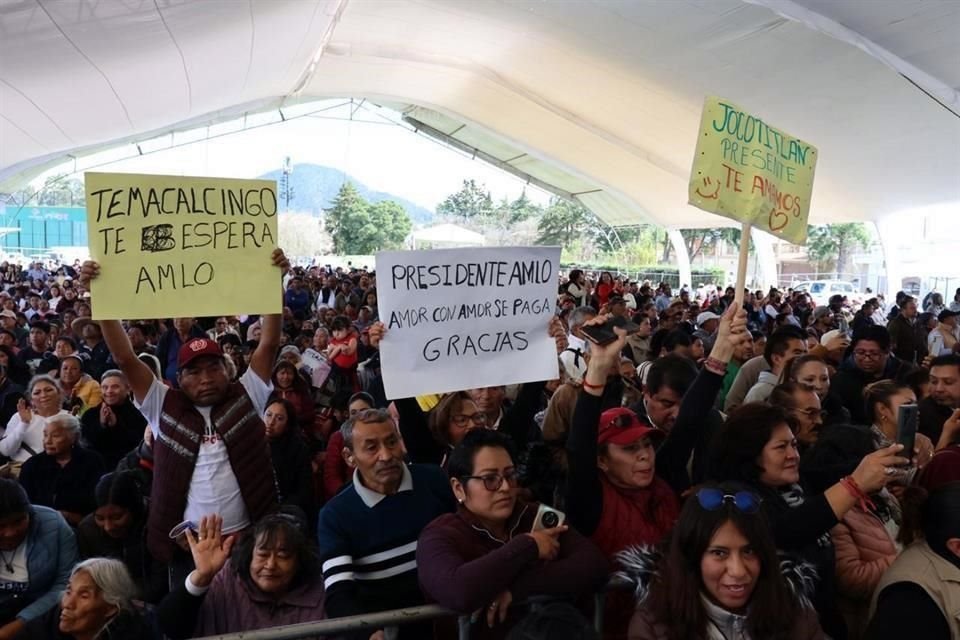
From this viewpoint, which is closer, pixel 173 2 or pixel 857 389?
pixel 857 389

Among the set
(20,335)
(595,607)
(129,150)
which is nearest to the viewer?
(595,607)

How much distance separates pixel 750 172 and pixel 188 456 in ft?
9.67

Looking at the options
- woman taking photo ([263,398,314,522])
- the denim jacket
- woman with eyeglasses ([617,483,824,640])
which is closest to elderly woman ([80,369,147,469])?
woman taking photo ([263,398,314,522])

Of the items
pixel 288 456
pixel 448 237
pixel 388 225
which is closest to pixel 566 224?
pixel 388 225

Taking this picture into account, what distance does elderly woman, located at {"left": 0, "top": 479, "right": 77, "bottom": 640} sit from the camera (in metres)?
3.37

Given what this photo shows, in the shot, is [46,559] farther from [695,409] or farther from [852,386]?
[852,386]

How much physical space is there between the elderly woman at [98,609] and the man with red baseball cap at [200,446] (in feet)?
1.37

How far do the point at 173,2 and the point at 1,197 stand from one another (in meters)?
24.4

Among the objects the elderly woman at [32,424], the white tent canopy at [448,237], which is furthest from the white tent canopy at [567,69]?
the white tent canopy at [448,237]

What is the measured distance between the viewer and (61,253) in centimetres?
5559

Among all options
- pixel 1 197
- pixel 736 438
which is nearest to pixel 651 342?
pixel 736 438

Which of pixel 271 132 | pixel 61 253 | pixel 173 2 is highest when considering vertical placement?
pixel 271 132

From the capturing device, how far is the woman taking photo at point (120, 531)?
12.5 feet

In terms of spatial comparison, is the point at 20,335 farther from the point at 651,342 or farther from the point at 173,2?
the point at 651,342
